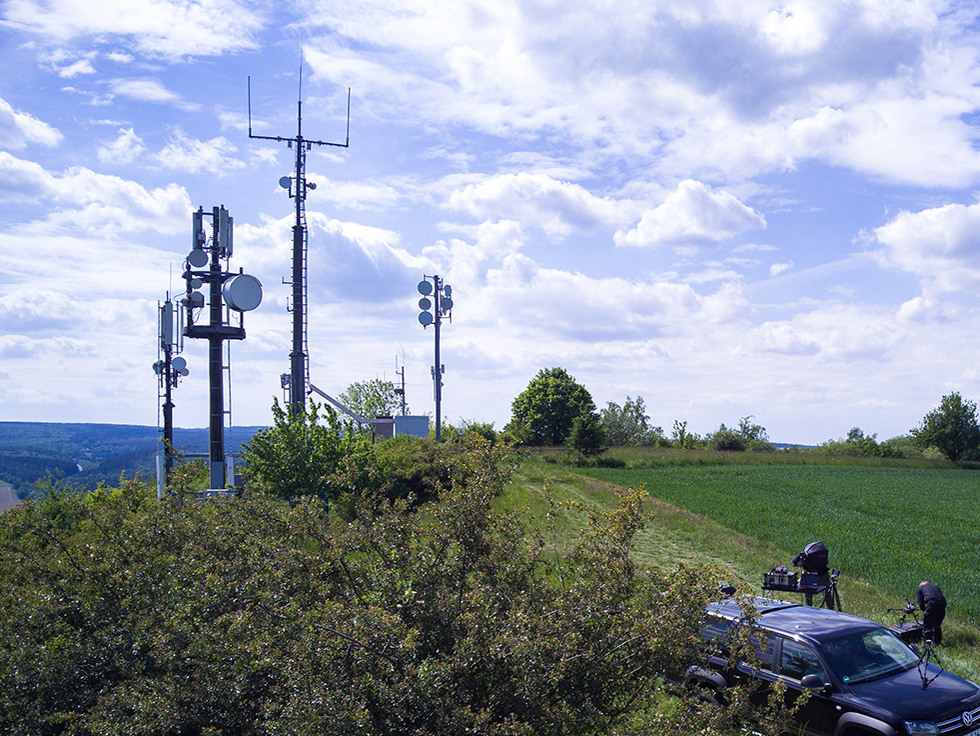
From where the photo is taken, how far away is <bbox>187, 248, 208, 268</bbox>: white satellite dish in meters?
23.6

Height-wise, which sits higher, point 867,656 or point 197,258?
point 197,258

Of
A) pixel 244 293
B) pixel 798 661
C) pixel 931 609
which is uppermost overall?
pixel 244 293

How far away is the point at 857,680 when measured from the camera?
24.7ft

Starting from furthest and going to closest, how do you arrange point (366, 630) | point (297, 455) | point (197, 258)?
1. point (197, 258)
2. point (297, 455)
3. point (366, 630)

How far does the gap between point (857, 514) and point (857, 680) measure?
21.7 metres

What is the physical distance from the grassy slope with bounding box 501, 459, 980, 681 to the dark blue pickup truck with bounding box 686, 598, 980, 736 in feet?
2.95

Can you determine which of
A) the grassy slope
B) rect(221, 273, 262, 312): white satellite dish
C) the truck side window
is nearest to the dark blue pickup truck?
the truck side window

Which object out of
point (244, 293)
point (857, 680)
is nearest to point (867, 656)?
point (857, 680)

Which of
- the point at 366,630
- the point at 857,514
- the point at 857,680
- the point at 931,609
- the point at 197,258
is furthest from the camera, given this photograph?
the point at 857,514

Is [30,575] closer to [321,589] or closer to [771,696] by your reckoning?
[321,589]

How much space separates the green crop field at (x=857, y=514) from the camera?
1650cm

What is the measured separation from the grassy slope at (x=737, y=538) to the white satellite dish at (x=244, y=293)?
10.3 m

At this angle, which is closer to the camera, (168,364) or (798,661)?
(798,661)

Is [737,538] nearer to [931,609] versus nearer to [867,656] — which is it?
[931,609]
